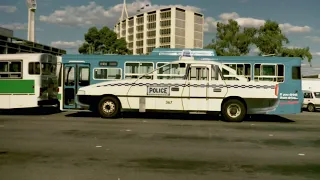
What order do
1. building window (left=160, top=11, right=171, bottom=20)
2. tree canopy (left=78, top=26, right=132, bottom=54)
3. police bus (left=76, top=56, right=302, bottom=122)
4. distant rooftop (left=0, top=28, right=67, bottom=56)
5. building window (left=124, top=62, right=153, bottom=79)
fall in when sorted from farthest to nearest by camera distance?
1. building window (left=160, top=11, right=171, bottom=20)
2. tree canopy (left=78, top=26, right=132, bottom=54)
3. distant rooftop (left=0, top=28, right=67, bottom=56)
4. building window (left=124, top=62, right=153, bottom=79)
5. police bus (left=76, top=56, right=302, bottom=122)

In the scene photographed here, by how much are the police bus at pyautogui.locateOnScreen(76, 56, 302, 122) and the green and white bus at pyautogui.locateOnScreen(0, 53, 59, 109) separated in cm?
248

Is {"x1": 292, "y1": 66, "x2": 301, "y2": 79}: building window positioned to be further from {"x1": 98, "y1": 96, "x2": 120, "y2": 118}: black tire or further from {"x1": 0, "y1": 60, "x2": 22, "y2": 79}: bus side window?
{"x1": 0, "y1": 60, "x2": 22, "y2": 79}: bus side window

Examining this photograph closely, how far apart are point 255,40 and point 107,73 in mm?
37513

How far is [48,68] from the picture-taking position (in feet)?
59.8

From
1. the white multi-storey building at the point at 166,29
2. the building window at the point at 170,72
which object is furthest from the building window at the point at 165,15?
the building window at the point at 170,72

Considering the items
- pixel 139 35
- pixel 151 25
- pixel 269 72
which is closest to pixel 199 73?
pixel 269 72

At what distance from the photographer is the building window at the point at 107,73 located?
16500mm

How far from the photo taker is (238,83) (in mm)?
15422

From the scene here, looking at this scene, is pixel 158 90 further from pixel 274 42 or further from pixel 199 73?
pixel 274 42

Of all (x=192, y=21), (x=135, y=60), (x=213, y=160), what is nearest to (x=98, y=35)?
(x=135, y=60)

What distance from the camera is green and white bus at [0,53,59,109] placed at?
17172mm

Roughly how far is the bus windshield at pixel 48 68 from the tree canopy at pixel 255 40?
1399 inches

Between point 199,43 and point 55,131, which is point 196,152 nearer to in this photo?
point 55,131

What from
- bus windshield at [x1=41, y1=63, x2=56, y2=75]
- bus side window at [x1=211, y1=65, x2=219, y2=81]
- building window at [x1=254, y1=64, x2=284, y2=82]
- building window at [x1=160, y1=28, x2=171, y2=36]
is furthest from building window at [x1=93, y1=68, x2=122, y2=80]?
building window at [x1=160, y1=28, x2=171, y2=36]
